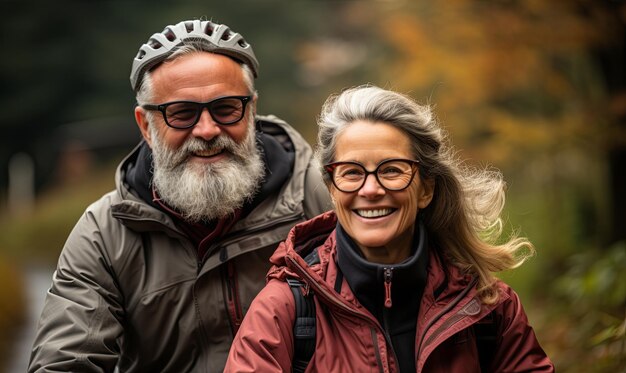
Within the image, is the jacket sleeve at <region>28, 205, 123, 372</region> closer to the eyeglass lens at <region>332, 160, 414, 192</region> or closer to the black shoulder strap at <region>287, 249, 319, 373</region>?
the black shoulder strap at <region>287, 249, 319, 373</region>

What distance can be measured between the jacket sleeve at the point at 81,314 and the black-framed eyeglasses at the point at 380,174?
4.03 ft

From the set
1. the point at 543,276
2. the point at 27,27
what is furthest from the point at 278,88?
the point at 543,276

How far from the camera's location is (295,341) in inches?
121

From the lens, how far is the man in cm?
392

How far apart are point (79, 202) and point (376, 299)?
58.6 feet

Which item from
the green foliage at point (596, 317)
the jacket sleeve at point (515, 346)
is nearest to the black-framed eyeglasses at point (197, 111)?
the jacket sleeve at point (515, 346)

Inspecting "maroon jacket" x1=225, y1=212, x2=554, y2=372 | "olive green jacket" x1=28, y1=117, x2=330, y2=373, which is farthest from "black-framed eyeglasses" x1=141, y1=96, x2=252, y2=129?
"maroon jacket" x1=225, y1=212, x2=554, y2=372

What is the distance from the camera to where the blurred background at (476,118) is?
7.42m

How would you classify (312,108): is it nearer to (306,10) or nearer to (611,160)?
(306,10)

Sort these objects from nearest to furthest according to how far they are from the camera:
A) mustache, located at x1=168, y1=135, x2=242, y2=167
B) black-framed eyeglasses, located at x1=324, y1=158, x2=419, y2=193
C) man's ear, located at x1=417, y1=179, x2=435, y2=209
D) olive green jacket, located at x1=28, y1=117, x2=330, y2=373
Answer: black-framed eyeglasses, located at x1=324, y1=158, x2=419, y2=193, man's ear, located at x1=417, y1=179, x2=435, y2=209, olive green jacket, located at x1=28, y1=117, x2=330, y2=373, mustache, located at x1=168, y1=135, x2=242, y2=167

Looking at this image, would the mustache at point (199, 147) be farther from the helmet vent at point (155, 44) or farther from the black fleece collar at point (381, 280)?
the black fleece collar at point (381, 280)

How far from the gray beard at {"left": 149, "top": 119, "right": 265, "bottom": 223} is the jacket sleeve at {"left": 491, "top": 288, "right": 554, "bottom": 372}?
1.34 meters

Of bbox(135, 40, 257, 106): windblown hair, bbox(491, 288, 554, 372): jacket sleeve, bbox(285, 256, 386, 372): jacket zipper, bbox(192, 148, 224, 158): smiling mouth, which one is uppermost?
bbox(135, 40, 257, 106): windblown hair

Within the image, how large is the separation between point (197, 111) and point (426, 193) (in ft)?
3.74
